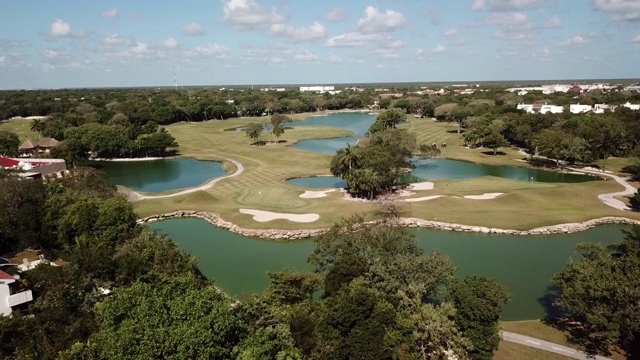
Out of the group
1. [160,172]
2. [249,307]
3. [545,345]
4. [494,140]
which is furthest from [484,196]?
[160,172]

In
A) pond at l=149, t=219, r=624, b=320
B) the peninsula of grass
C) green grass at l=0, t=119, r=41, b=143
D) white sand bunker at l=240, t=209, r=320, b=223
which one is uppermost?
green grass at l=0, t=119, r=41, b=143

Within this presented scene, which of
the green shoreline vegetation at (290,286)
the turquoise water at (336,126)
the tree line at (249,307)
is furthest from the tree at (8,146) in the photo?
the turquoise water at (336,126)

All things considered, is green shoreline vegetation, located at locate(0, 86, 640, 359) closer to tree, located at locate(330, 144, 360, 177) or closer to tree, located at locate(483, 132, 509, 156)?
tree, located at locate(330, 144, 360, 177)

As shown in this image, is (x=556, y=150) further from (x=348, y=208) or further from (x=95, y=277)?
(x=95, y=277)

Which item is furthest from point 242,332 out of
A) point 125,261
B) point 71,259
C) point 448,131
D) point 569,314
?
point 448,131

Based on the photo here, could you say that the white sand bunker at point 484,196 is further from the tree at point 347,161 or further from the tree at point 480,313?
the tree at point 480,313

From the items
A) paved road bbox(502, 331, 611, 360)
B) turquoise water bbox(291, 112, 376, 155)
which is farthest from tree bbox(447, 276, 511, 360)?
turquoise water bbox(291, 112, 376, 155)
